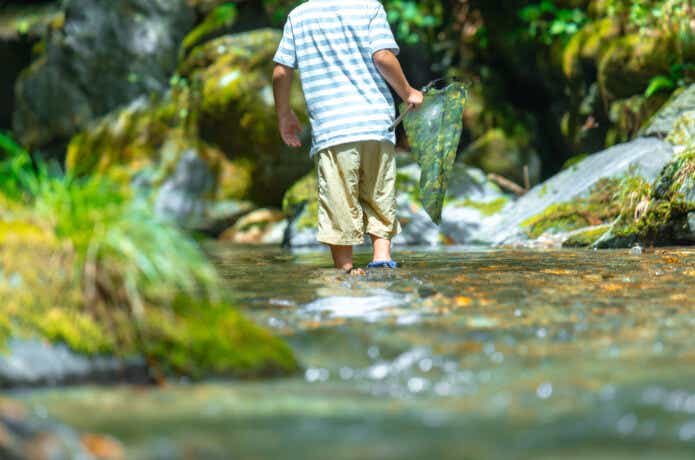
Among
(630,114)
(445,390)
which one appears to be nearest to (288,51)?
(445,390)

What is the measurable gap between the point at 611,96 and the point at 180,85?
6889 mm

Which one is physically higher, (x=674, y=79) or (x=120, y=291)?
(x=120, y=291)

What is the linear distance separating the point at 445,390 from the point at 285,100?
3811 mm

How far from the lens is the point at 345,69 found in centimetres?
573

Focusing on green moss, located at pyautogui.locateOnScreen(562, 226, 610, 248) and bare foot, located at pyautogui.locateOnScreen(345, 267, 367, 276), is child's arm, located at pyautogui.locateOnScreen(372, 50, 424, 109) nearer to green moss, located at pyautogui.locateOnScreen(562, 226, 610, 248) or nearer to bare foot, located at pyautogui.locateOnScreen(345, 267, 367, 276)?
bare foot, located at pyautogui.locateOnScreen(345, 267, 367, 276)

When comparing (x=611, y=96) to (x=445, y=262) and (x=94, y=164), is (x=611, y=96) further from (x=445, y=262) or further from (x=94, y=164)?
(x=94, y=164)

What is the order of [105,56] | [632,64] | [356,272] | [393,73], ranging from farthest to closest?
1. [105,56]
2. [632,64]
3. [393,73]
4. [356,272]

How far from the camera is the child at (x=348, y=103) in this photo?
5.70 m

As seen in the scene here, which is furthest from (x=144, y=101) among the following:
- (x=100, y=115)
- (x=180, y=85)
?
(x=100, y=115)

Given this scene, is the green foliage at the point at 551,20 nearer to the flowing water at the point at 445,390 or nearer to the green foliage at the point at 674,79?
the green foliage at the point at 674,79

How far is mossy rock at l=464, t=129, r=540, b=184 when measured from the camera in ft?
42.6

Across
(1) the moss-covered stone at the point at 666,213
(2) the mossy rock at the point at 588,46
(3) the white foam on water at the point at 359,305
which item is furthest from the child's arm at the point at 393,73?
(2) the mossy rock at the point at 588,46

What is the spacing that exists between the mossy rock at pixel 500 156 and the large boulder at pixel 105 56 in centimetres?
609

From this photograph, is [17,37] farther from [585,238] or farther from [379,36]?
[379,36]
